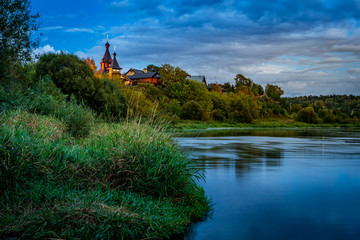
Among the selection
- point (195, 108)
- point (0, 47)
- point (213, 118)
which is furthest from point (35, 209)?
point (213, 118)

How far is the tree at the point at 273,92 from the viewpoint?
135125 mm

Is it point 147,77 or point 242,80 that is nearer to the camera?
point 147,77

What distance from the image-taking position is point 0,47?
51.4 feet

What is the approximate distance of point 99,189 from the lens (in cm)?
679

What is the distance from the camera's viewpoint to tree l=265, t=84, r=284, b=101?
443ft

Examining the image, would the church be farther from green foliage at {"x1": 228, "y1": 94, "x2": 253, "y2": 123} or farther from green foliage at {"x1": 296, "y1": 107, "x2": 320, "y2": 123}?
green foliage at {"x1": 296, "y1": 107, "x2": 320, "y2": 123}

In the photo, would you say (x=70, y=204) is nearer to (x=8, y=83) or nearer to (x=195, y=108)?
(x=8, y=83)

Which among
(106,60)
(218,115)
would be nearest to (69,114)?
(218,115)

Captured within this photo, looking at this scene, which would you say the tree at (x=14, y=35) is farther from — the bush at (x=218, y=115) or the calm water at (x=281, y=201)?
the bush at (x=218, y=115)

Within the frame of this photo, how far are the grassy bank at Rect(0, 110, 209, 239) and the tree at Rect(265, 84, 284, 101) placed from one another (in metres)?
132

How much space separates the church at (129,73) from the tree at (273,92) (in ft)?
173

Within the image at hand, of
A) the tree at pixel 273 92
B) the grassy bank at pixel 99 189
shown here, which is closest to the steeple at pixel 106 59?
the tree at pixel 273 92

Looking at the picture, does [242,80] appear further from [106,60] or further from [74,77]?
[74,77]

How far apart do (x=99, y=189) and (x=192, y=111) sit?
61.3 metres
